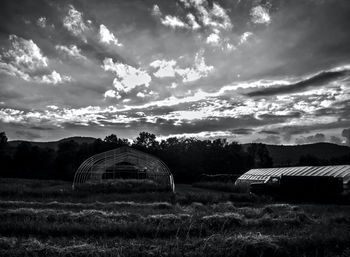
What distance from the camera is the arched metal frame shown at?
28.3 m

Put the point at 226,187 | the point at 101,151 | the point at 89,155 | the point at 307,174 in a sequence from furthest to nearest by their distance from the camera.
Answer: the point at 101,151, the point at 89,155, the point at 226,187, the point at 307,174

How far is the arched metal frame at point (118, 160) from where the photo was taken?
Answer: 2834 cm

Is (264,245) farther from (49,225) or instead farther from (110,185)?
(110,185)

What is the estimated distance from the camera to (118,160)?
2998cm

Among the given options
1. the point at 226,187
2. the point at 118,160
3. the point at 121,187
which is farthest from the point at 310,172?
the point at 118,160

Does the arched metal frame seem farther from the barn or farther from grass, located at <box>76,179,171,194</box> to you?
the barn

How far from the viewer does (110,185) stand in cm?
2336

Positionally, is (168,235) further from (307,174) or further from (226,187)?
(226,187)

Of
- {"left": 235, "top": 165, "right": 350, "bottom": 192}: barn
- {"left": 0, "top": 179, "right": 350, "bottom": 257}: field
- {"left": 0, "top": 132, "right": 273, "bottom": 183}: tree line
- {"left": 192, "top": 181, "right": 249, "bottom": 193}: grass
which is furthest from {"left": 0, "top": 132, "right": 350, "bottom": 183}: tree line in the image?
{"left": 0, "top": 179, "right": 350, "bottom": 257}: field

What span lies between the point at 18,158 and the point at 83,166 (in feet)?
92.1

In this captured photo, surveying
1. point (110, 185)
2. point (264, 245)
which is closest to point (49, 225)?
point (264, 245)

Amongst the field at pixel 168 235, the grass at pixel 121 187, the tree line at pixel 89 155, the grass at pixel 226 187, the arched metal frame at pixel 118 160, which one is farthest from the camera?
the tree line at pixel 89 155

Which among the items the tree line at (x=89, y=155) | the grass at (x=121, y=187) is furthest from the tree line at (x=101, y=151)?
the grass at (x=121, y=187)

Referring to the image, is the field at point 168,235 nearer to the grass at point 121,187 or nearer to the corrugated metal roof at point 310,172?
the grass at point 121,187
